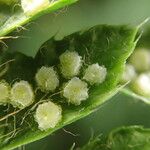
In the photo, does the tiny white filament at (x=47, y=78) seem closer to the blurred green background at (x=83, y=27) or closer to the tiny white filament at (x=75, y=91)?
the tiny white filament at (x=75, y=91)

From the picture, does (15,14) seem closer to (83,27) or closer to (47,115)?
(47,115)

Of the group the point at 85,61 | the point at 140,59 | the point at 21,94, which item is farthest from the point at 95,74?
the point at 140,59

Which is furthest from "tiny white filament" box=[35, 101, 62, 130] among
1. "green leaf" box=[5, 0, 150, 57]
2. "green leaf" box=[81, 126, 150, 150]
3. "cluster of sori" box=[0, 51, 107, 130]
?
"green leaf" box=[5, 0, 150, 57]

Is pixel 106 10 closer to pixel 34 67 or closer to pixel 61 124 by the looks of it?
pixel 34 67

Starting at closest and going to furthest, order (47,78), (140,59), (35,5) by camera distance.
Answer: (35,5)
(47,78)
(140,59)

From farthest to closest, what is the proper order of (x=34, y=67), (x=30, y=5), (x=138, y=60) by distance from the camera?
(x=138, y=60)
(x=34, y=67)
(x=30, y=5)

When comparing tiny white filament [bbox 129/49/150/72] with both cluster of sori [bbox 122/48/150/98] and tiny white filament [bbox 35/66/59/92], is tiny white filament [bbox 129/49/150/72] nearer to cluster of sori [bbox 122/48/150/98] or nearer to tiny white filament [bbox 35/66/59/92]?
cluster of sori [bbox 122/48/150/98]

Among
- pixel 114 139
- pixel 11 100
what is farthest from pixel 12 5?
pixel 114 139
